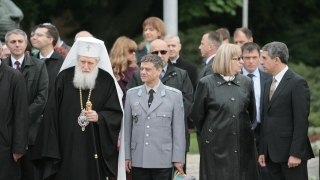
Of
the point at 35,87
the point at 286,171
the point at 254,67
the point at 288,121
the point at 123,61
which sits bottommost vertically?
the point at 286,171

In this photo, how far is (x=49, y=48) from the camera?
10320 mm

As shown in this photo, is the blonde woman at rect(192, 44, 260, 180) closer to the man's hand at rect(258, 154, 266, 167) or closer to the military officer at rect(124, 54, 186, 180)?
the military officer at rect(124, 54, 186, 180)

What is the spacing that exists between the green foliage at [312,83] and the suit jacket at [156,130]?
10.6m

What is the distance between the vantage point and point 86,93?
8742mm

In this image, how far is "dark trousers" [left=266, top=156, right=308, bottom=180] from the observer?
893 cm

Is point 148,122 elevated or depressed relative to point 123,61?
depressed

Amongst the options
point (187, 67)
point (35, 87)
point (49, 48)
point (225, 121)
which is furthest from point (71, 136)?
point (187, 67)

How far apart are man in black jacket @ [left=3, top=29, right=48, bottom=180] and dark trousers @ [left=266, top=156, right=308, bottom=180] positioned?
2746mm

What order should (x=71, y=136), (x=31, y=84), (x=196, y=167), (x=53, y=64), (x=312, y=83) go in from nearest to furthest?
(x=71, y=136) → (x=31, y=84) → (x=53, y=64) → (x=196, y=167) → (x=312, y=83)

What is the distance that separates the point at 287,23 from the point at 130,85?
47.2 ft

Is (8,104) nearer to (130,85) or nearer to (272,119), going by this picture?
(130,85)

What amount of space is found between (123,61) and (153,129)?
1.83 meters

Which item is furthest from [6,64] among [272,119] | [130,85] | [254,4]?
[254,4]

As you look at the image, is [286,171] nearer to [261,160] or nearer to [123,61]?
[261,160]
